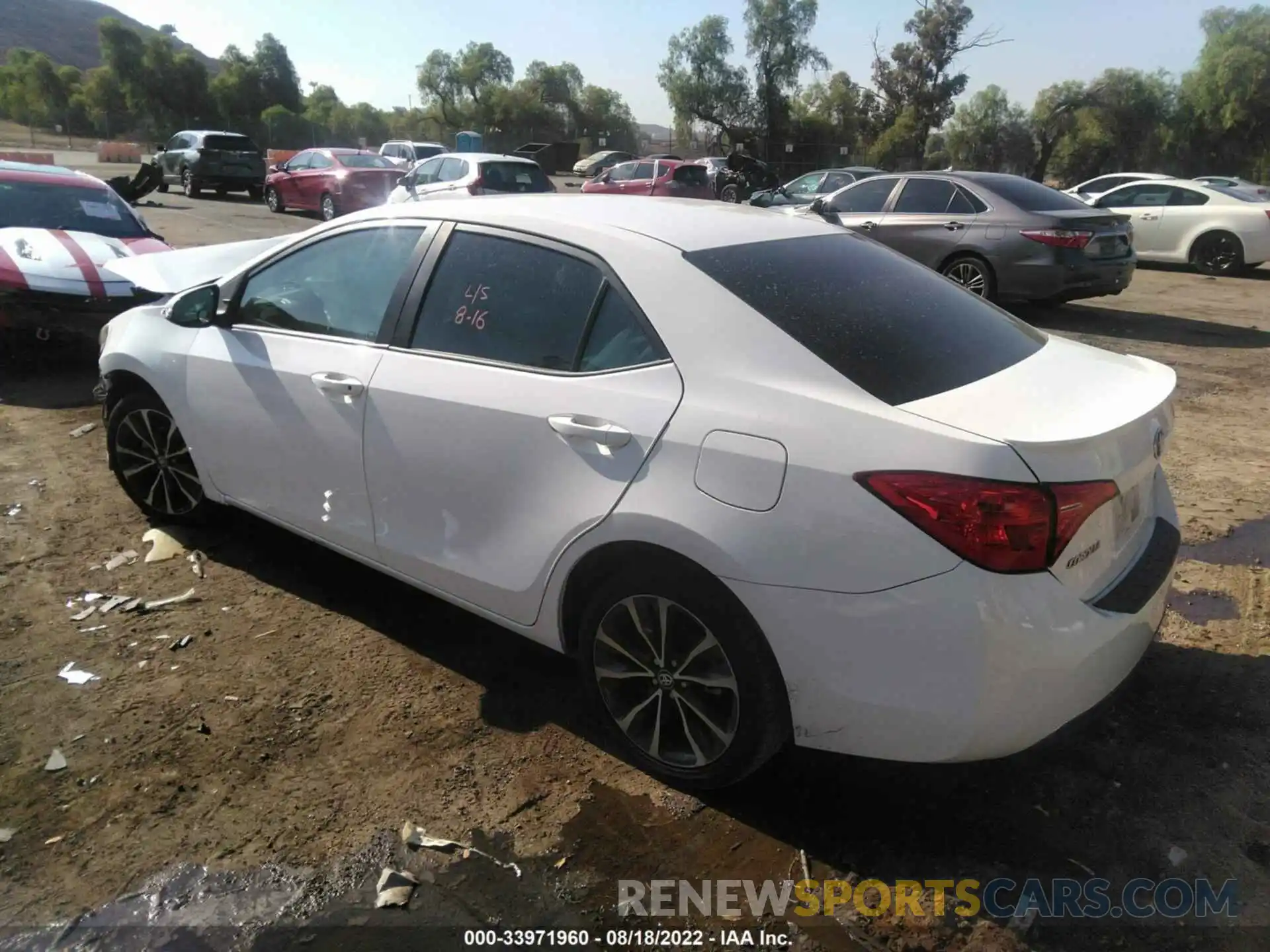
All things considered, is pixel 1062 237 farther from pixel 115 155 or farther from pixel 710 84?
pixel 710 84

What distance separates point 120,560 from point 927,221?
8.84m

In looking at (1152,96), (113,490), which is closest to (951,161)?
(1152,96)

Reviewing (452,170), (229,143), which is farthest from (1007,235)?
(229,143)

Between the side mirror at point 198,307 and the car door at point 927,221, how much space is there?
7795 mm

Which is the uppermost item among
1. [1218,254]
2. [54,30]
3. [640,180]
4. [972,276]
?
[54,30]

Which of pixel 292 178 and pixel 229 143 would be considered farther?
pixel 229 143

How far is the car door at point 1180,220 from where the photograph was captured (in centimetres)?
1432

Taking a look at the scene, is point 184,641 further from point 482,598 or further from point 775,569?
point 775,569

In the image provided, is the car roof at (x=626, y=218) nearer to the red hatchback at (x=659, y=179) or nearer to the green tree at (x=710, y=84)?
the red hatchback at (x=659, y=179)

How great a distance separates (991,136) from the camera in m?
51.3

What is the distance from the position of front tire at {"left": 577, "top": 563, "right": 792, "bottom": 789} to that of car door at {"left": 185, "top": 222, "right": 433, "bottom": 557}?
3.65 feet

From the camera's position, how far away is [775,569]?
2270 millimetres

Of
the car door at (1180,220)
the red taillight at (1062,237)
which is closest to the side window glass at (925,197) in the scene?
the red taillight at (1062,237)

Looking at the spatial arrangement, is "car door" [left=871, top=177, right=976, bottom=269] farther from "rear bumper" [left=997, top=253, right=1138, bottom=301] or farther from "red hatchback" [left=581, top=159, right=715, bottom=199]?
"red hatchback" [left=581, top=159, right=715, bottom=199]
